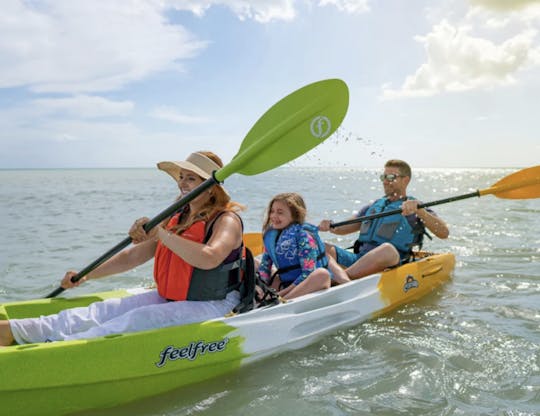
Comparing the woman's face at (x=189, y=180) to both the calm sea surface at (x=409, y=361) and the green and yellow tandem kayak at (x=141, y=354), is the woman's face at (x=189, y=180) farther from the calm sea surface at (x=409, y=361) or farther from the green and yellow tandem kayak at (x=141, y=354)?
the calm sea surface at (x=409, y=361)

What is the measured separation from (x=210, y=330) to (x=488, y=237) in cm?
804

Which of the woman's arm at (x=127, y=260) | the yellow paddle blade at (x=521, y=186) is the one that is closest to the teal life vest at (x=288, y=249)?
the woman's arm at (x=127, y=260)

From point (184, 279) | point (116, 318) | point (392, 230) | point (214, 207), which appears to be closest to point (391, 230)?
point (392, 230)

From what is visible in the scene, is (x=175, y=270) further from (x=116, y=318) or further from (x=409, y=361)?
(x=409, y=361)

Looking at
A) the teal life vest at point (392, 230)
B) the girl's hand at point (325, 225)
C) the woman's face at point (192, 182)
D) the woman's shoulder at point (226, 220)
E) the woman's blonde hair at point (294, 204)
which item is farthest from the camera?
the girl's hand at point (325, 225)

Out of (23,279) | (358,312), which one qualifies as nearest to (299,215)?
(358,312)

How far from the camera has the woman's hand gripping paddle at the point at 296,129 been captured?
3.53m

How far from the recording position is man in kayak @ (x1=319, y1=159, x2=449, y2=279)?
4.80 m

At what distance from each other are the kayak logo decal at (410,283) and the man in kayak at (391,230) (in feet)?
0.59

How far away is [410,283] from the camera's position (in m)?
5.00

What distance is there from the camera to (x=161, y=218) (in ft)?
10.2

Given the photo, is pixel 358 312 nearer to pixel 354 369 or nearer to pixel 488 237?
pixel 354 369

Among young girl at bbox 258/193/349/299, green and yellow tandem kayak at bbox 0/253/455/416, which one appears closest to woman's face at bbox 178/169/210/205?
green and yellow tandem kayak at bbox 0/253/455/416

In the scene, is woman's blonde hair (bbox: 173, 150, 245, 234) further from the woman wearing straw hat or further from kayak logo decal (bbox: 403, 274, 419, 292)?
kayak logo decal (bbox: 403, 274, 419, 292)
